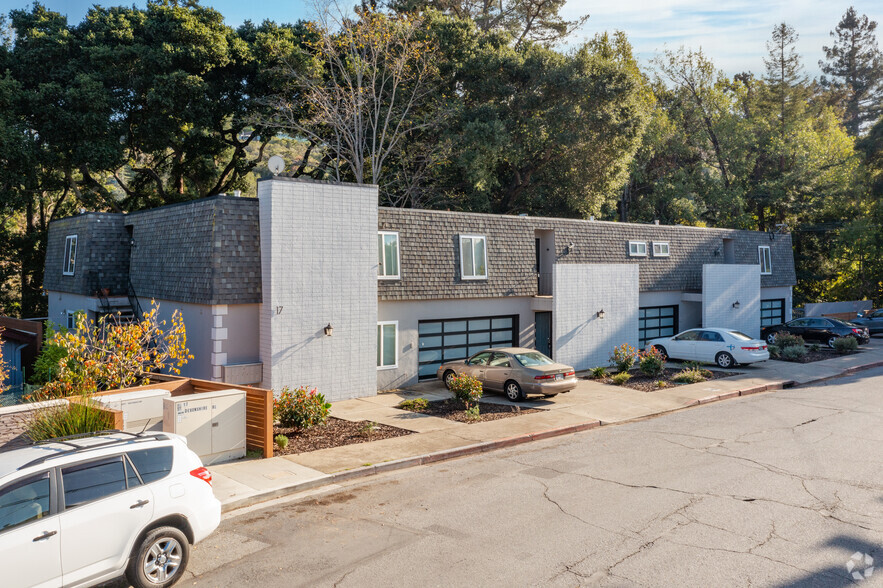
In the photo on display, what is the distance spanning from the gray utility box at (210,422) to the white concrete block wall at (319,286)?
4557mm

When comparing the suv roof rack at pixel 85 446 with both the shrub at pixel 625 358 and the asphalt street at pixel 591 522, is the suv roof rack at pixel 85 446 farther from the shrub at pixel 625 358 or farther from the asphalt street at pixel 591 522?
the shrub at pixel 625 358

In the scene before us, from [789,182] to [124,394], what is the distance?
48.0 metres

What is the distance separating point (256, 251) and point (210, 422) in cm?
653

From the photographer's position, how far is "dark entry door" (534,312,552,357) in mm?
24906

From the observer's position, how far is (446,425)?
15.7m

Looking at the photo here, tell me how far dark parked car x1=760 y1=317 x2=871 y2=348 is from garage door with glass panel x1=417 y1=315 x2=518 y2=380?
1561 cm

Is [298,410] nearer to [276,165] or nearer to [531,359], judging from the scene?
[276,165]

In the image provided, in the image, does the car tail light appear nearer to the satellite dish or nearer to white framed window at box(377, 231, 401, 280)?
the satellite dish

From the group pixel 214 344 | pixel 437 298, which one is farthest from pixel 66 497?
pixel 437 298

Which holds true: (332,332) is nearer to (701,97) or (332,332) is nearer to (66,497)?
(66,497)

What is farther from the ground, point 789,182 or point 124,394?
point 789,182

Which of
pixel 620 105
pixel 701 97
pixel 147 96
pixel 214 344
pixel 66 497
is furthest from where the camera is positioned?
pixel 701 97

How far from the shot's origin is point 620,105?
37.1 meters

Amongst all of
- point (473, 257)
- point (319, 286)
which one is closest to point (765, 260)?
point (473, 257)
